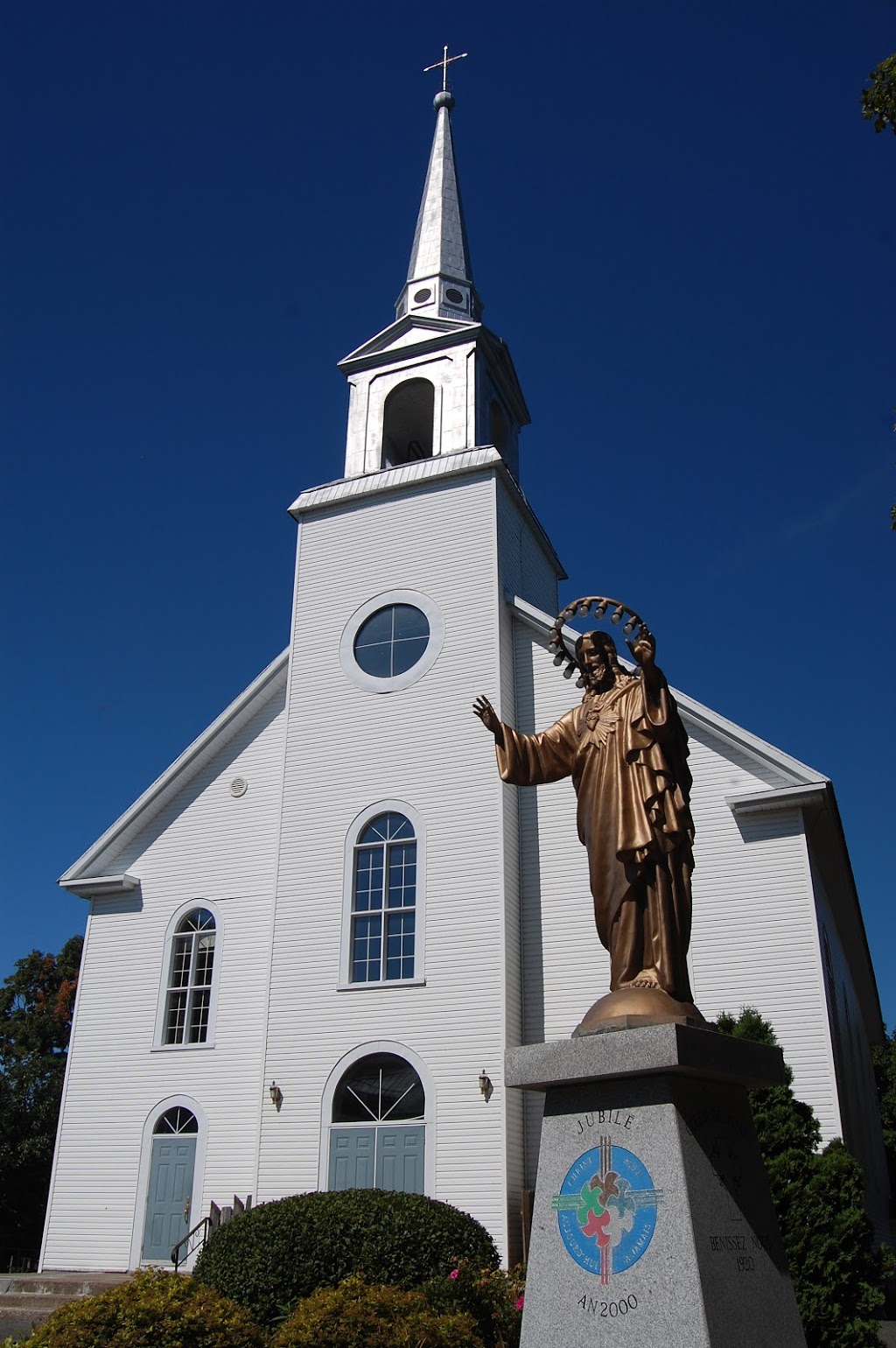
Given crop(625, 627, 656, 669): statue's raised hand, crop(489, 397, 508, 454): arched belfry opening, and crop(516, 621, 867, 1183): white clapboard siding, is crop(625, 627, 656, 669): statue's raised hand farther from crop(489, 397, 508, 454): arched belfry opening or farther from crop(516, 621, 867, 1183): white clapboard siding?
crop(489, 397, 508, 454): arched belfry opening

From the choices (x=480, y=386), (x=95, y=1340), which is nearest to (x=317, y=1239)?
(x=95, y=1340)

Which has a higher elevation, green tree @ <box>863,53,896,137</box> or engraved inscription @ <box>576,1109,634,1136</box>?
green tree @ <box>863,53,896,137</box>

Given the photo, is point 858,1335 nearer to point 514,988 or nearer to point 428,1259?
point 428,1259

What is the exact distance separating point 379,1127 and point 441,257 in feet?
56.3

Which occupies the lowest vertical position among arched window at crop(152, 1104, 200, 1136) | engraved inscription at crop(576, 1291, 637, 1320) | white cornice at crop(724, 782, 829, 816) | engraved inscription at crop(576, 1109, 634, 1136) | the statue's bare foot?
engraved inscription at crop(576, 1291, 637, 1320)

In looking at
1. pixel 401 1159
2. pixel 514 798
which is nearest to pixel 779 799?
pixel 514 798

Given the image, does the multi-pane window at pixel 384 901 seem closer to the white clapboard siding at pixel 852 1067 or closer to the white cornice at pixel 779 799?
the white cornice at pixel 779 799

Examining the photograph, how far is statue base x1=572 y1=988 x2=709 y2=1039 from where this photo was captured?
6.10m

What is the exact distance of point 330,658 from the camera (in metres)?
19.4

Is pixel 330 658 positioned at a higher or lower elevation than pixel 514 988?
higher

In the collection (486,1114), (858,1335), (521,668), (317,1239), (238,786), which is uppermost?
(521,668)

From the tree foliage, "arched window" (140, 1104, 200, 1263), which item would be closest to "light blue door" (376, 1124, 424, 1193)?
"arched window" (140, 1104, 200, 1263)

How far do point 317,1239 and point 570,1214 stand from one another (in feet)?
17.0

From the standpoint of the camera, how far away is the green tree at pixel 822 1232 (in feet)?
33.0
